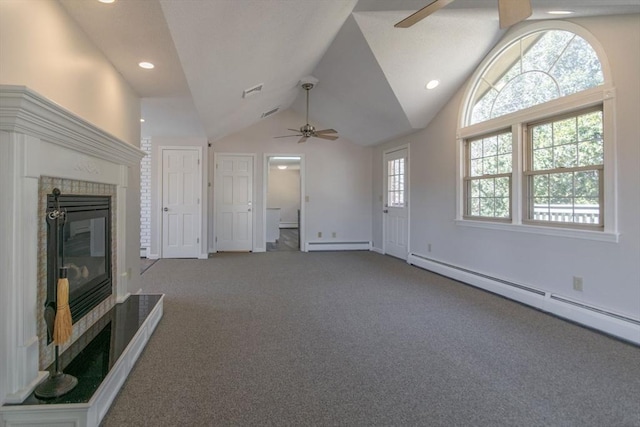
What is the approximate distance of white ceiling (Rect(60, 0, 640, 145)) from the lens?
91.6 inches

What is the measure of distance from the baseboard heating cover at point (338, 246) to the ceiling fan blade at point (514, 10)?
5474mm

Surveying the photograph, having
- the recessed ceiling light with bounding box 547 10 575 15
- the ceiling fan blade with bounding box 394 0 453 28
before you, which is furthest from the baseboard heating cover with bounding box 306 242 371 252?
the ceiling fan blade with bounding box 394 0 453 28

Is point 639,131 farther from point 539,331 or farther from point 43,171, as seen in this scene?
point 43,171

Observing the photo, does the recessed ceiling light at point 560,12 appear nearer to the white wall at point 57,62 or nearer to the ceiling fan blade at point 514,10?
the ceiling fan blade at point 514,10

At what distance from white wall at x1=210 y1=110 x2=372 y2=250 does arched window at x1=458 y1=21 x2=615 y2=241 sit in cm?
291

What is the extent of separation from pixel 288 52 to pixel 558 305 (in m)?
3.67

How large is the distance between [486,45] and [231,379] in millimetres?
4175

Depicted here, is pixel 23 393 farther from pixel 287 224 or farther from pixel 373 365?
pixel 287 224

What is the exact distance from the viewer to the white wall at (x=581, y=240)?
2.58 meters

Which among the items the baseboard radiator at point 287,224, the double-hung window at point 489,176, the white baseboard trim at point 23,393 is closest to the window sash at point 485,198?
the double-hung window at point 489,176

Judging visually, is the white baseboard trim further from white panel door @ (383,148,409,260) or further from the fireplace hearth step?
white panel door @ (383,148,409,260)

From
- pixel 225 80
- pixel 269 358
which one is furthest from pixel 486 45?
pixel 269 358

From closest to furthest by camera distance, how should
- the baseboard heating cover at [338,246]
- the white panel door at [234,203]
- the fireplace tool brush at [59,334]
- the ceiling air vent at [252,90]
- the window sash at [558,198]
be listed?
the fireplace tool brush at [59,334] < the window sash at [558,198] < the ceiling air vent at [252,90] < the white panel door at [234,203] < the baseboard heating cover at [338,246]

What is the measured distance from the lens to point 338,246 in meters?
7.05
